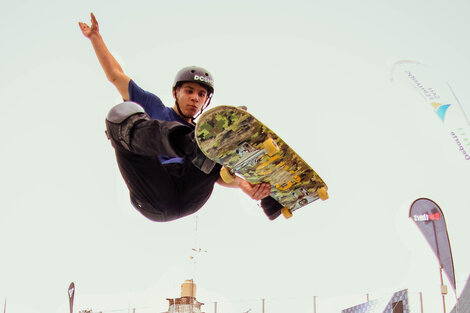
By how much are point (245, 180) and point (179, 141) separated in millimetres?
1272

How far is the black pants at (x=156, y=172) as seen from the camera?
306 centimetres

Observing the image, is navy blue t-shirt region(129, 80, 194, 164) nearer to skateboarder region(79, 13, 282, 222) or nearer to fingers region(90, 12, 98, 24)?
skateboarder region(79, 13, 282, 222)

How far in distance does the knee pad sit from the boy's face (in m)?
1.16

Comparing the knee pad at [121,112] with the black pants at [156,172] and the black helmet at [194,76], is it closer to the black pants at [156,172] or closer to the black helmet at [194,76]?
the black pants at [156,172]

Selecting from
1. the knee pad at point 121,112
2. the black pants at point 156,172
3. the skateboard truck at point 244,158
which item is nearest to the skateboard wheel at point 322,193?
the skateboard truck at point 244,158

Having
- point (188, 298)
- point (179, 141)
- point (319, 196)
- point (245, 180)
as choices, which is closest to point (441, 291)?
point (319, 196)

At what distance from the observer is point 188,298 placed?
28234 mm

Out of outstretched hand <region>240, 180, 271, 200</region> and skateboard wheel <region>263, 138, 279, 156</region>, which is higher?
skateboard wheel <region>263, 138, 279, 156</region>

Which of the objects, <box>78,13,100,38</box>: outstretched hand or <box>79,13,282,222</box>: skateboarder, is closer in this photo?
<box>79,13,282,222</box>: skateboarder

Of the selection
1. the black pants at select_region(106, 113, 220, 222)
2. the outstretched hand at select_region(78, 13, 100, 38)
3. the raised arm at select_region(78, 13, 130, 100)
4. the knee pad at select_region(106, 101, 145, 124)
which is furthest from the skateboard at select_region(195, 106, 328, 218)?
the outstretched hand at select_region(78, 13, 100, 38)

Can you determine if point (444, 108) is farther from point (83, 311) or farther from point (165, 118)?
point (83, 311)

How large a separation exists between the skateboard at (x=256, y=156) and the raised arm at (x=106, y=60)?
59.6 inches

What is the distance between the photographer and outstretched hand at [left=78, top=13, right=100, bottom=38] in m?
4.53

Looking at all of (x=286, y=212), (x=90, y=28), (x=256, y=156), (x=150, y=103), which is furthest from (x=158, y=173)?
(x=90, y=28)
